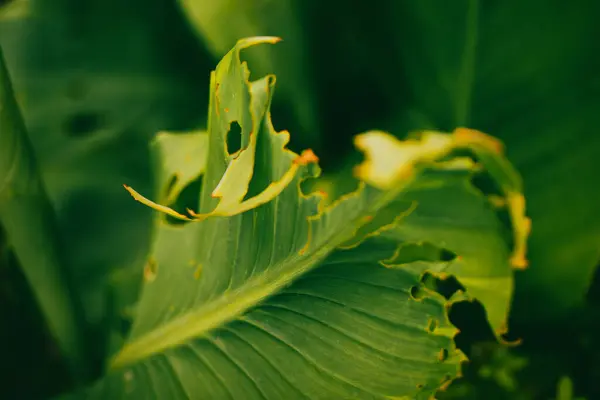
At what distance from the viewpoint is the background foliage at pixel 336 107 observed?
0.58 meters

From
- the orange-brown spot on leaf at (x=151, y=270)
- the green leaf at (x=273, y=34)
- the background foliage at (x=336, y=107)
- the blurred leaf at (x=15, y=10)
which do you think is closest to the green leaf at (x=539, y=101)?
the background foliage at (x=336, y=107)

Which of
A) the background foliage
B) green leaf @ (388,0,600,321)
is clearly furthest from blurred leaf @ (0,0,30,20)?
green leaf @ (388,0,600,321)

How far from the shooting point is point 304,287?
42 centimetres

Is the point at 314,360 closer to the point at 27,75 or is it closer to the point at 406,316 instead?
the point at 406,316

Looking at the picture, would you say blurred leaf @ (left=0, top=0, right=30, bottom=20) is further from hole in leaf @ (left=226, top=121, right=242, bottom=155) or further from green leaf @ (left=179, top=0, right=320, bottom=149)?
hole in leaf @ (left=226, top=121, right=242, bottom=155)

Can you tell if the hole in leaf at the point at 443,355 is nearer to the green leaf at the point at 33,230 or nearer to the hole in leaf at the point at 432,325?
the hole in leaf at the point at 432,325

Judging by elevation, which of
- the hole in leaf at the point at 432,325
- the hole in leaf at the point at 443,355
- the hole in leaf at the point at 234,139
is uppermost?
the hole in leaf at the point at 234,139

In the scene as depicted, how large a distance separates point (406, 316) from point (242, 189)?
16 cm

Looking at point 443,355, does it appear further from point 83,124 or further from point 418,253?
point 83,124

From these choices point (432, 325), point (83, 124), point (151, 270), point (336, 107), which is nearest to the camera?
point (432, 325)

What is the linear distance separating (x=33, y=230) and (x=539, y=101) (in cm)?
50

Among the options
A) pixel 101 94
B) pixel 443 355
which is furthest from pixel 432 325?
pixel 101 94

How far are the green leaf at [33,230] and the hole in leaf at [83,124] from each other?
29 cm

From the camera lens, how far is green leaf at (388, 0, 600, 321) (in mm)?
572
